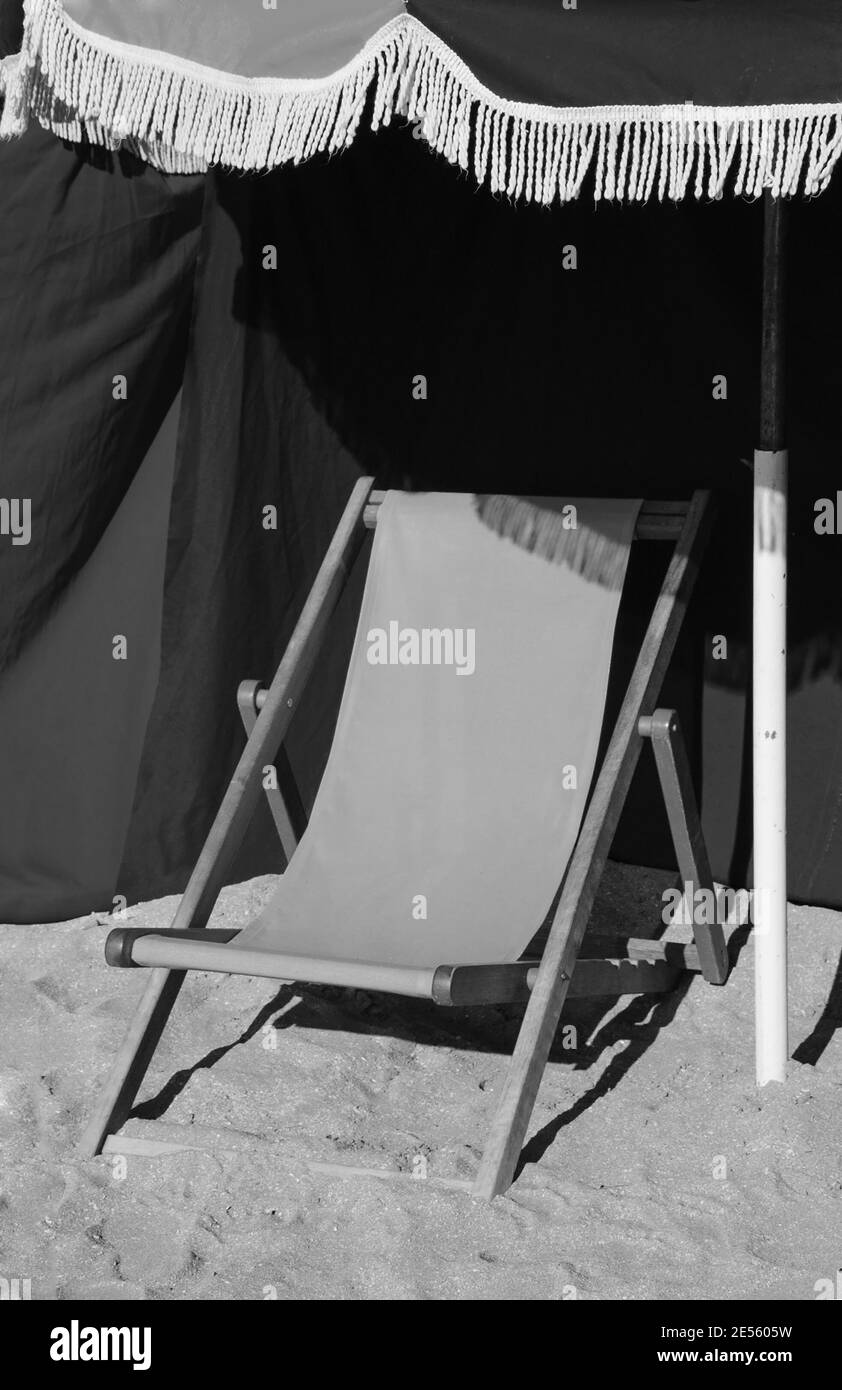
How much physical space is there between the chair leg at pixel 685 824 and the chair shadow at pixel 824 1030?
0.72 ft

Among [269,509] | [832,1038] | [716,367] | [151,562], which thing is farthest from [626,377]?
[832,1038]

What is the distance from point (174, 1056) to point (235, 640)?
1109 mm

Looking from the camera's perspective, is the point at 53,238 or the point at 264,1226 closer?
the point at 264,1226

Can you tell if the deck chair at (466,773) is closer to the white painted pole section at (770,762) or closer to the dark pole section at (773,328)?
the white painted pole section at (770,762)

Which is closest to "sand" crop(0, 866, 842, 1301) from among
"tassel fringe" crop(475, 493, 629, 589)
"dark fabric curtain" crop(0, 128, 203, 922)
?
"dark fabric curtain" crop(0, 128, 203, 922)

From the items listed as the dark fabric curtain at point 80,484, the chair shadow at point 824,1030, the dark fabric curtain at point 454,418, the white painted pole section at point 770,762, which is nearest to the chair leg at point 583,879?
the white painted pole section at point 770,762

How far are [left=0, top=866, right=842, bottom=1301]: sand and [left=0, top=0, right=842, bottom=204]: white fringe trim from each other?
1615 millimetres

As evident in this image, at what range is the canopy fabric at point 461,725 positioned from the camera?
3.50 metres

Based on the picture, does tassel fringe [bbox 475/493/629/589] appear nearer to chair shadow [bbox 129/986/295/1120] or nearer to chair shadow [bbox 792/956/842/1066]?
chair shadow [bbox 792/956/842/1066]

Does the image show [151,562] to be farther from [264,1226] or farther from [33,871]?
[264,1226]

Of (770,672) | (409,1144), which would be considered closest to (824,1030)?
(770,672)

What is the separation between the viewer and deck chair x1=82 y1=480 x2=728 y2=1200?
11.0ft

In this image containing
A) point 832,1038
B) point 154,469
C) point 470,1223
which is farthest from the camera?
point 154,469

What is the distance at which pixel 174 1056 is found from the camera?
144 inches
